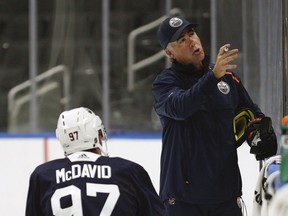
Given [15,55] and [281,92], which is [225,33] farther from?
[15,55]

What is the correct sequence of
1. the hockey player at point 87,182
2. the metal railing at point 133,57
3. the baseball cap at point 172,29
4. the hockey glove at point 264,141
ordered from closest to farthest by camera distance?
the hockey player at point 87,182 → the hockey glove at point 264,141 → the baseball cap at point 172,29 → the metal railing at point 133,57

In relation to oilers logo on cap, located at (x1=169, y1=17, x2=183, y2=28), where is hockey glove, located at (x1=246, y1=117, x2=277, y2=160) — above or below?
below

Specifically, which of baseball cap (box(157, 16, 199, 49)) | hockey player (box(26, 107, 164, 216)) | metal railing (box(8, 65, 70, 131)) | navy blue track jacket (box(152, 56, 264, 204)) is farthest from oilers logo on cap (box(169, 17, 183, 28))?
metal railing (box(8, 65, 70, 131))

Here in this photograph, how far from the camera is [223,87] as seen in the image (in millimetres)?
2785

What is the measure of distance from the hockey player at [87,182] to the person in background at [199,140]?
533 millimetres

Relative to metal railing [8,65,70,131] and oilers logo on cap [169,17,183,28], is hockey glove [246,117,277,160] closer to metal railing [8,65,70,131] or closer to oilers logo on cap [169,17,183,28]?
oilers logo on cap [169,17,183,28]

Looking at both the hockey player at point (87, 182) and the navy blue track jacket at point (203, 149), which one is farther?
the navy blue track jacket at point (203, 149)

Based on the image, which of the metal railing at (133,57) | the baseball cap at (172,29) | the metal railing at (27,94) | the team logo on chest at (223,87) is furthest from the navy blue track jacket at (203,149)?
the metal railing at (27,94)

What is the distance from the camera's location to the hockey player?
2.13 meters

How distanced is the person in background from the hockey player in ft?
1.75

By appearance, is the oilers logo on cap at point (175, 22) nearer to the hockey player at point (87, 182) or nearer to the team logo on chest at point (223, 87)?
the team logo on chest at point (223, 87)

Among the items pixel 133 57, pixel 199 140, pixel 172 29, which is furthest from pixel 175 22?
pixel 133 57

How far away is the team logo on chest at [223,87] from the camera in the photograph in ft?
9.09

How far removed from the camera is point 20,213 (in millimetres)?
4207
